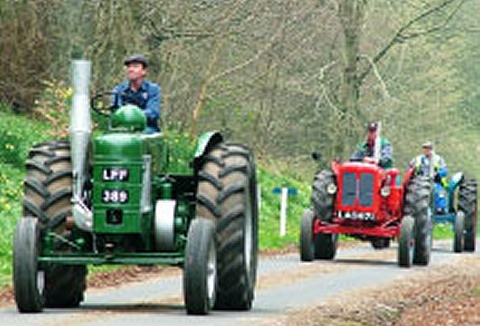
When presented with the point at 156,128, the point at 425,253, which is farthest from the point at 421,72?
the point at 156,128

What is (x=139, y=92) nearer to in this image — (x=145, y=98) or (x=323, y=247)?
(x=145, y=98)

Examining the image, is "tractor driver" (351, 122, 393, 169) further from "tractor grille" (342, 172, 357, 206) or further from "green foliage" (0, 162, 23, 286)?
"green foliage" (0, 162, 23, 286)

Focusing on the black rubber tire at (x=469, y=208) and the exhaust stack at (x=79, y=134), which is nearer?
the exhaust stack at (x=79, y=134)

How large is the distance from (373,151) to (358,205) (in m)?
1.21

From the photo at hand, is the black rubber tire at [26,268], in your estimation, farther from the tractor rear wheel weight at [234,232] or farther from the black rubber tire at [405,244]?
the black rubber tire at [405,244]

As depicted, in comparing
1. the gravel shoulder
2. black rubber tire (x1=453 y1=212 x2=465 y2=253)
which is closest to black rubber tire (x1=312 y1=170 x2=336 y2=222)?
the gravel shoulder

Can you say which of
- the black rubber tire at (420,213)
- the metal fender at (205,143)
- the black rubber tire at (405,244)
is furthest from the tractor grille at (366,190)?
the metal fender at (205,143)

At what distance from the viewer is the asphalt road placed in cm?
1283

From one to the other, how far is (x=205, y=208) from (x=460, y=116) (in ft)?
215

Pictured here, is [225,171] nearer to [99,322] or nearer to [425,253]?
[99,322]

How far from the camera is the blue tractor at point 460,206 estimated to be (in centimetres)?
3225

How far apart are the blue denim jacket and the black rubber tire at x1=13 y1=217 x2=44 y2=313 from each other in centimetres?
163

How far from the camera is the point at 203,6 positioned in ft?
109

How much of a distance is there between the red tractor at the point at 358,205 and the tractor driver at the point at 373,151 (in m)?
Result: 0.20
